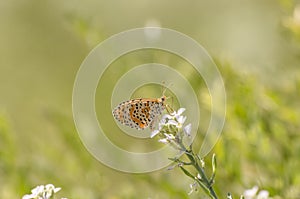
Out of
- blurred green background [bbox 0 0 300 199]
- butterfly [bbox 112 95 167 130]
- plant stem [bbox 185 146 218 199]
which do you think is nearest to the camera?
plant stem [bbox 185 146 218 199]

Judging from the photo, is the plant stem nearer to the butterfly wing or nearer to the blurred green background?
the butterfly wing

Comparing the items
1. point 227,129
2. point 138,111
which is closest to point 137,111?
point 138,111

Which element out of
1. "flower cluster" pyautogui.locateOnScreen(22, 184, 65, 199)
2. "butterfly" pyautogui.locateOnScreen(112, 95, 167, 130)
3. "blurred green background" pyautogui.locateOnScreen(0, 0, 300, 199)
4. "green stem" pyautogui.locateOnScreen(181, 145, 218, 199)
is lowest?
"green stem" pyautogui.locateOnScreen(181, 145, 218, 199)

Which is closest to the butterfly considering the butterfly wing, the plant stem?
the butterfly wing

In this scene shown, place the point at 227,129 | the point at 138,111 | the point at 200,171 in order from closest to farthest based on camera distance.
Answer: the point at 200,171
the point at 138,111
the point at 227,129

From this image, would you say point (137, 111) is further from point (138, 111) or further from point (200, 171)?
point (200, 171)

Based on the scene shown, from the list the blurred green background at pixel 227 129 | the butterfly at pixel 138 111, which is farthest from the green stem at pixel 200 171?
the blurred green background at pixel 227 129

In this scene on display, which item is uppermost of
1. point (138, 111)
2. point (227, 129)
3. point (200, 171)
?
point (227, 129)

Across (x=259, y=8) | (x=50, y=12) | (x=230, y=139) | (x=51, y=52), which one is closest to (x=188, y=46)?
(x=230, y=139)
